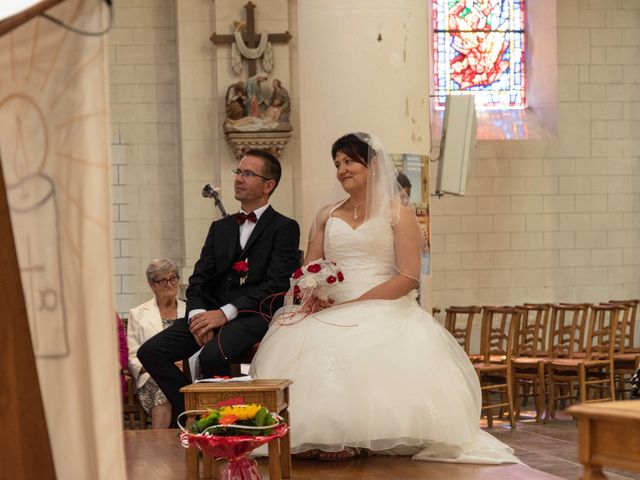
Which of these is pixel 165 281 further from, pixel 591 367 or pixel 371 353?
pixel 591 367

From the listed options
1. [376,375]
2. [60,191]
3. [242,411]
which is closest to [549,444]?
[376,375]

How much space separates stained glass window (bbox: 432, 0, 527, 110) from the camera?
13836mm

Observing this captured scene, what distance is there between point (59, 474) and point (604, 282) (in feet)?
38.7

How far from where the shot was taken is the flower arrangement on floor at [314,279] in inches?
222

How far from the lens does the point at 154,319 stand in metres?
7.48

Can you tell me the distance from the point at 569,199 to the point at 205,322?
8.55m

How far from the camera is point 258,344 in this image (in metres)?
5.94

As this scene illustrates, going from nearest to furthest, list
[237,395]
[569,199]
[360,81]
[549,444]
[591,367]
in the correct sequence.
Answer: [237,395] → [360,81] → [549,444] → [591,367] → [569,199]

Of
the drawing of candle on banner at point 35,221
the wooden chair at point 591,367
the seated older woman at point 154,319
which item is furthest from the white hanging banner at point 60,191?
the wooden chair at point 591,367

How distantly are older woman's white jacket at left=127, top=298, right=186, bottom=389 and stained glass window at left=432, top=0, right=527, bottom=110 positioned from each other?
277 inches

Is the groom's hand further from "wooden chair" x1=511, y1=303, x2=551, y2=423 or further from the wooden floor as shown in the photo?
"wooden chair" x1=511, y1=303, x2=551, y2=423

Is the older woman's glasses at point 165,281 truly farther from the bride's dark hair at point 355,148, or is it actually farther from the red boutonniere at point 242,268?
the bride's dark hair at point 355,148

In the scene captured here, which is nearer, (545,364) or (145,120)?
(545,364)

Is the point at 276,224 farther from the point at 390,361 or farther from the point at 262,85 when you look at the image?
the point at 262,85
